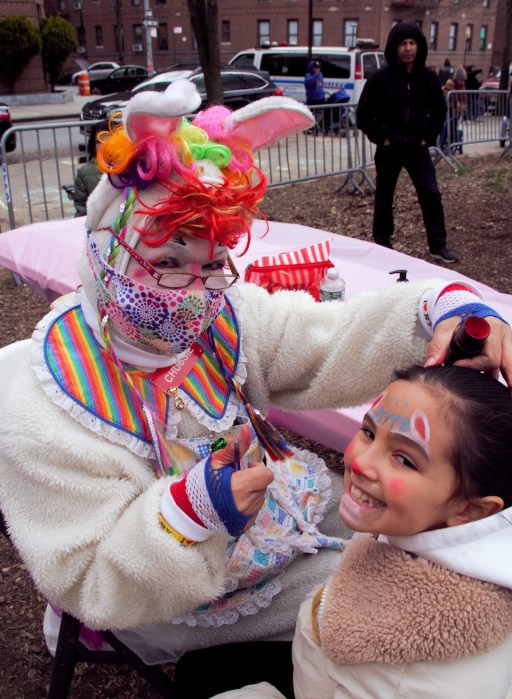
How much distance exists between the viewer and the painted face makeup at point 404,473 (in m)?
1.13

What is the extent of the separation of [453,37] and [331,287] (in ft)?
161

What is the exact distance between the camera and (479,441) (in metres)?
1.11

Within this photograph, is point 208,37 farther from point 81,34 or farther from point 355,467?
point 81,34

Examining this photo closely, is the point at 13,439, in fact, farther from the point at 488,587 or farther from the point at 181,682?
the point at 488,587

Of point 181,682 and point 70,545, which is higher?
point 70,545

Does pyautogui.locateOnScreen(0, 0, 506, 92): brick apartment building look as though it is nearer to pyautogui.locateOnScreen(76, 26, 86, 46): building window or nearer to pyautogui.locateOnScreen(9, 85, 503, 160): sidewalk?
pyautogui.locateOnScreen(76, 26, 86, 46): building window

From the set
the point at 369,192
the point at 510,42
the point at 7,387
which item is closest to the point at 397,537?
the point at 7,387

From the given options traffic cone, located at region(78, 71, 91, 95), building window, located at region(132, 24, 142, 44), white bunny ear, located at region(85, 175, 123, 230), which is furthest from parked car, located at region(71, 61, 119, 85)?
white bunny ear, located at region(85, 175, 123, 230)

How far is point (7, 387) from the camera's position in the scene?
1490mm

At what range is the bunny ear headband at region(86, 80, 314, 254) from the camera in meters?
1.34

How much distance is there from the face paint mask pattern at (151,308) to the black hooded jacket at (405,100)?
17.4 ft

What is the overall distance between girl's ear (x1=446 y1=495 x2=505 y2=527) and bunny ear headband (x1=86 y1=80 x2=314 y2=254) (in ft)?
2.43

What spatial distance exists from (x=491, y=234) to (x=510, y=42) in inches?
513

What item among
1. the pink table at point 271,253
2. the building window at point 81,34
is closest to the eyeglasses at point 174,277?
the pink table at point 271,253
